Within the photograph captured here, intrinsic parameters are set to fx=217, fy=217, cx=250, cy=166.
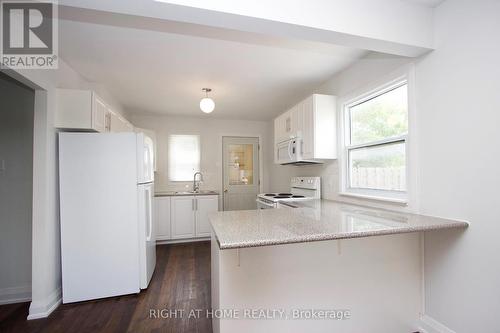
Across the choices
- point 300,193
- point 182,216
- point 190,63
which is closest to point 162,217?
point 182,216

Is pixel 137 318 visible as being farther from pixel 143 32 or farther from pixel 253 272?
pixel 143 32

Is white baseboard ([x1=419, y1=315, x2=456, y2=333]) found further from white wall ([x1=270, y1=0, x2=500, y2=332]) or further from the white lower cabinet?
the white lower cabinet

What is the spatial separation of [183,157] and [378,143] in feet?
11.9

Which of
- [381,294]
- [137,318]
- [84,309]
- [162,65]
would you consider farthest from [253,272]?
[162,65]

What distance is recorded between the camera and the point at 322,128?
2637 millimetres

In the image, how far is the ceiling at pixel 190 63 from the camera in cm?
188

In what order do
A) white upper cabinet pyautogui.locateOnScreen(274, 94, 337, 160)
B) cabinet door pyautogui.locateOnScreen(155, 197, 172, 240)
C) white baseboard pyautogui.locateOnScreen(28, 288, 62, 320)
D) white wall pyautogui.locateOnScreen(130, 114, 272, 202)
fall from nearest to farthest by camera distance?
white baseboard pyautogui.locateOnScreen(28, 288, 62, 320) → white upper cabinet pyautogui.locateOnScreen(274, 94, 337, 160) → cabinet door pyautogui.locateOnScreen(155, 197, 172, 240) → white wall pyautogui.locateOnScreen(130, 114, 272, 202)

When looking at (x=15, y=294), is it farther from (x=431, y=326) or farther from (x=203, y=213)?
(x=431, y=326)

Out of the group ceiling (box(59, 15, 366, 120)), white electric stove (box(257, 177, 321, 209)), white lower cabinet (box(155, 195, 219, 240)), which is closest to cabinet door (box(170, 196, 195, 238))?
white lower cabinet (box(155, 195, 219, 240))

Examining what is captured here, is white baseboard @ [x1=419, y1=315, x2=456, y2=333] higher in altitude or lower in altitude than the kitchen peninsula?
lower

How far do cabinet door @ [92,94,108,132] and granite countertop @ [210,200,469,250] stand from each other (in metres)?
1.71

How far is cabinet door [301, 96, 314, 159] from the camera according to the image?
8.70ft

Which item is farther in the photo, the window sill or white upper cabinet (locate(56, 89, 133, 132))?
white upper cabinet (locate(56, 89, 133, 132))
